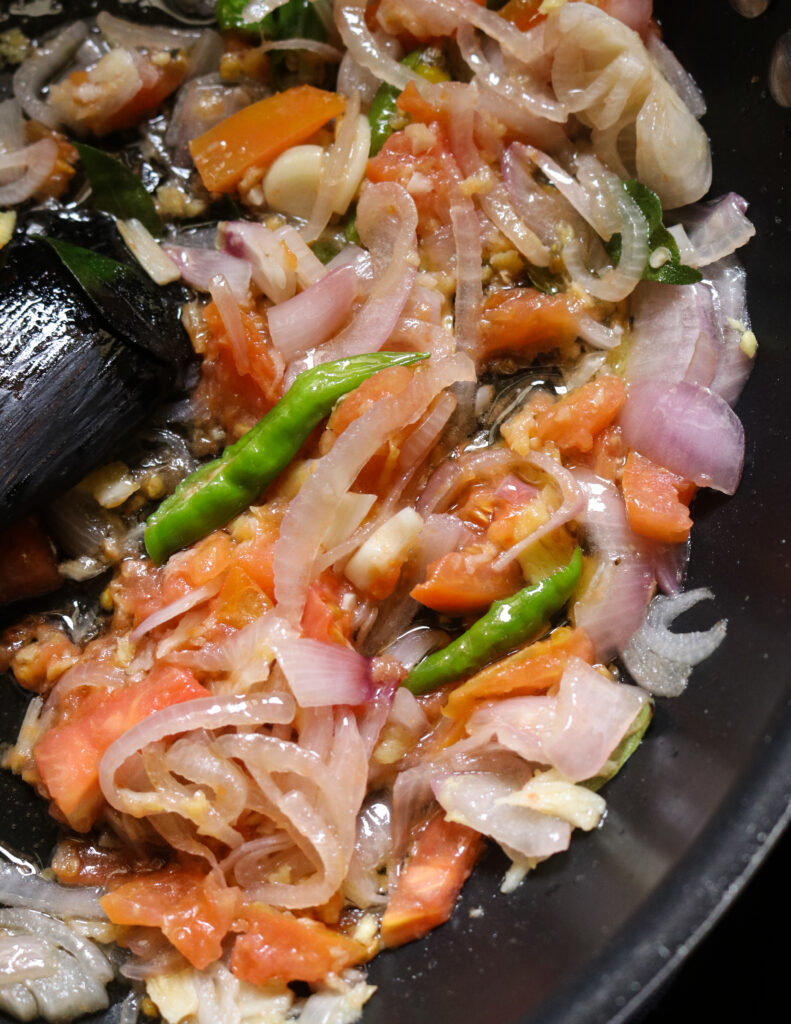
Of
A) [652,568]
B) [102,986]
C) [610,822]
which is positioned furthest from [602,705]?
[102,986]

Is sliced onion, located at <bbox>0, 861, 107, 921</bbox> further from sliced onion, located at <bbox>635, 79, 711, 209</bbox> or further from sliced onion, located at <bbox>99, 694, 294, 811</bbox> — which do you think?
sliced onion, located at <bbox>635, 79, 711, 209</bbox>

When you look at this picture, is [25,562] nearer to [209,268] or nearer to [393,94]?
[209,268]

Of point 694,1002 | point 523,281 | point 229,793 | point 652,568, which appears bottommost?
point 694,1002

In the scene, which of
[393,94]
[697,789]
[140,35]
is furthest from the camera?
[140,35]

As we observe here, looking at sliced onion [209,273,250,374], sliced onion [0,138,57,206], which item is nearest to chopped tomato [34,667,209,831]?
sliced onion [209,273,250,374]

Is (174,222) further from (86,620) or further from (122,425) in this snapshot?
(86,620)

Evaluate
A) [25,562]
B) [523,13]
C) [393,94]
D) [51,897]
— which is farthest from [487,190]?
[51,897]
